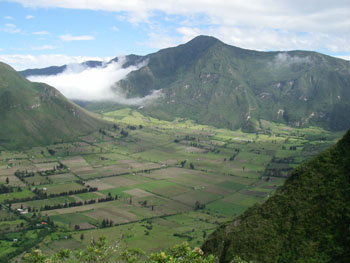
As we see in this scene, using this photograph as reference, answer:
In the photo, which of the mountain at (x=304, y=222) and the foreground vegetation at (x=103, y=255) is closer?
the foreground vegetation at (x=103, y=255)

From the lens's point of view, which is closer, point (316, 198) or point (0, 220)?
point (316, 198)

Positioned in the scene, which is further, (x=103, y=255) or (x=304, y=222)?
(x=304, y=222)

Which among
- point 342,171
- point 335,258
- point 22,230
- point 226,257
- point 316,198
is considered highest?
point 342,171

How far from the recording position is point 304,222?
80.2 m

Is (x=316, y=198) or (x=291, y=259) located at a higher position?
(x=316, y=198)

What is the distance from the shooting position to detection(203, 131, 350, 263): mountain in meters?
73.7

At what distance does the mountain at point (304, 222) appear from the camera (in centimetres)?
7369

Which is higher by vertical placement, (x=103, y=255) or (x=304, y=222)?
(x=103, y=255)

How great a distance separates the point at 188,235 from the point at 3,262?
8861 centimetres

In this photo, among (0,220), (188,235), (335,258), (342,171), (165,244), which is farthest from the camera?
(0,220)

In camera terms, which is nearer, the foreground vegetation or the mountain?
the foreground vegetation

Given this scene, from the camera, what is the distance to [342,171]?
88.6 metres

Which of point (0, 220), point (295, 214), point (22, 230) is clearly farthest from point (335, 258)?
point (0, 220)

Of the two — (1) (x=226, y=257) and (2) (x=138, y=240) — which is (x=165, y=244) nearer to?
(2) (x=138, y=240)
